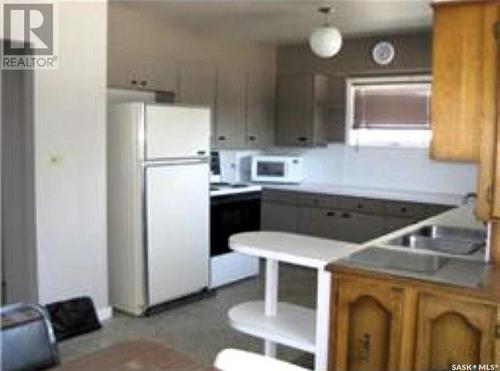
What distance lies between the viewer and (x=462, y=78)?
2.37 meters

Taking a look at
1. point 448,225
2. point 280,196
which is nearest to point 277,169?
point 280,196

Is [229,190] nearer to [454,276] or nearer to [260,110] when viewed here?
[260,110]

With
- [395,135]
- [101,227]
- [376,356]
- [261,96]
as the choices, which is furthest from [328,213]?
[376,356]

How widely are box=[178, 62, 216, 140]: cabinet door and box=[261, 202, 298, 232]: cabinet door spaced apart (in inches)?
41.3

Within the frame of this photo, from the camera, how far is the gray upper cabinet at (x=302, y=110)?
582 centimetres

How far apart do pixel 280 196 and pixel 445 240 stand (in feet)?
9.11

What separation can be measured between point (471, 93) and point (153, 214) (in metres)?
2.49

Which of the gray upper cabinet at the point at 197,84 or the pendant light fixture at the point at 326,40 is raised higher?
the pendant light fixture at the point at 326,40

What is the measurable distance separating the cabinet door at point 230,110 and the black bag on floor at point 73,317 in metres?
2.24

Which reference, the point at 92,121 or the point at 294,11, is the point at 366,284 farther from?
the point at 294,11

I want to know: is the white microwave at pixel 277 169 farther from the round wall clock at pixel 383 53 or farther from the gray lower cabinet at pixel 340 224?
the round wall clock at pixel 383 53

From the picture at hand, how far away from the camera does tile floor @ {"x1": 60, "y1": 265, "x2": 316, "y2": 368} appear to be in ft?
11.5

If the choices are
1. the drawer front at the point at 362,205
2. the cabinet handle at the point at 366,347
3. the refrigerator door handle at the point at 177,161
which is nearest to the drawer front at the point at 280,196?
the drawer front at the point at 362,205

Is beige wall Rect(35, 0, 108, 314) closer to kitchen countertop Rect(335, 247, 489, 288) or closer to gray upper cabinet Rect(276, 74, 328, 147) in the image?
kitchen countertop Rect(335, 247, 489, 288)
